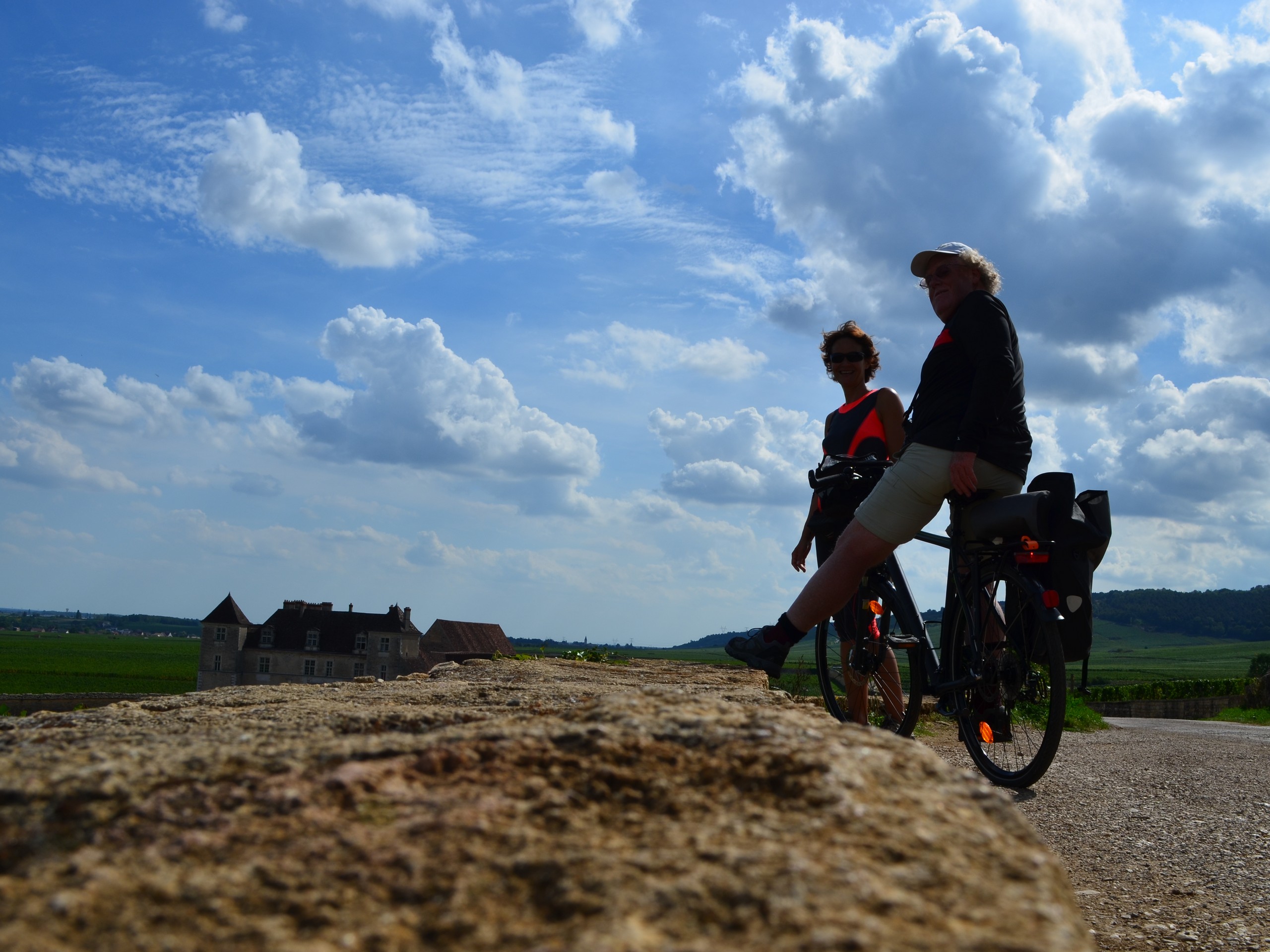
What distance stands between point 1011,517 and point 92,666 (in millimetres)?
119226

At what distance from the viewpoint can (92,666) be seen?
103 meters

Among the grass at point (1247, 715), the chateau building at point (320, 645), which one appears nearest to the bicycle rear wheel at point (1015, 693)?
the grass at point (1247, 715)

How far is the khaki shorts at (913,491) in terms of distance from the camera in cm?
353

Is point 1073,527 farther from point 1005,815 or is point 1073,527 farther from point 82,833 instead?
point 82,833

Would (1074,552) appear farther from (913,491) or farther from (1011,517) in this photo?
(913,491)

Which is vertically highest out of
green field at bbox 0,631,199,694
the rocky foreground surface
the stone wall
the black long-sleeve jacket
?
the black long-sleeve jacket

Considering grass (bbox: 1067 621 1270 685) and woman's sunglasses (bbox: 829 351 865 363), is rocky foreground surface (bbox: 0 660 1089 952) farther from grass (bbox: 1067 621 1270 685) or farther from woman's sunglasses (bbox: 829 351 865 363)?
grass (bbox: 1067 621 1270 685)

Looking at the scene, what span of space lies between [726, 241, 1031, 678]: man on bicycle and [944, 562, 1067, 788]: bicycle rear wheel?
1.49 feet

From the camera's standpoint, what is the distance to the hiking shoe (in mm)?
3760

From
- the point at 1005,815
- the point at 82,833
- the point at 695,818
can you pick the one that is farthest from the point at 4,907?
the point at 1005,815

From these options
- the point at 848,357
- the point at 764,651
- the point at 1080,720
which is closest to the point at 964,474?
the point at 764,651

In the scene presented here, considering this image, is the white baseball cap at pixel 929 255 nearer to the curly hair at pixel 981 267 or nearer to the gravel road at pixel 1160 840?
the curly hair at pixel 981 267

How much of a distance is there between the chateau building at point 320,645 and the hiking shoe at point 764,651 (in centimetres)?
7045

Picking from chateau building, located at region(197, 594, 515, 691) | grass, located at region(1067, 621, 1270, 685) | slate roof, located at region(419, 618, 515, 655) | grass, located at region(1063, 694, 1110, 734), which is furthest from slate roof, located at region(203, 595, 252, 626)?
grass, located at region(1063, 694, 1110, 734)
